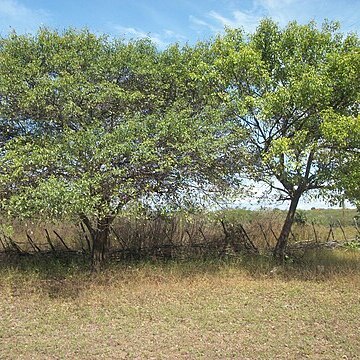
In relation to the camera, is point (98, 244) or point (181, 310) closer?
point (181, 310)

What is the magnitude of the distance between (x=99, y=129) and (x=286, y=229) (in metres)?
5.34

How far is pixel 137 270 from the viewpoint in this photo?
9.26 meters

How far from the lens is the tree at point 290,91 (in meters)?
8.02

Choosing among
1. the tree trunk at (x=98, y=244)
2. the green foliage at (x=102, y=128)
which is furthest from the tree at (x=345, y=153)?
the tree trunk at (x=98, y=244)

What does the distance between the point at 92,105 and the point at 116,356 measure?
4708mm

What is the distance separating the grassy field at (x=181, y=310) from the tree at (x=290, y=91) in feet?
7.36

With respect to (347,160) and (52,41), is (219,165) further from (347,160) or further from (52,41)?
(52,41)

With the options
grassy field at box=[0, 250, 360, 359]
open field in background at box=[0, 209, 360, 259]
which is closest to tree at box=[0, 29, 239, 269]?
grassy field at box=[0, 250, 360, 359]

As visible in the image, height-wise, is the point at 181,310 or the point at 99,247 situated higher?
the point at 99,247

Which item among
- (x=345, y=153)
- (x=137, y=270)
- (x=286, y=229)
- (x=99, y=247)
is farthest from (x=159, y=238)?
(x=345, y=153)

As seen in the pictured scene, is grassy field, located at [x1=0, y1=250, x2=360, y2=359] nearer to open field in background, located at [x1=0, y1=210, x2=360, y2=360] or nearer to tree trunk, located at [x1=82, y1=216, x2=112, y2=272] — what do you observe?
open field in background, located at [x1=0, y1=210, x2=360, y2=360]

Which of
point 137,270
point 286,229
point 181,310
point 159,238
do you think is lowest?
point 181,310

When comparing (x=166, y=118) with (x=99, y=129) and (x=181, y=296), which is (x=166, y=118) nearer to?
(x=99, y=129)

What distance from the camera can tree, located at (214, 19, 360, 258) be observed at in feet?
26.3
